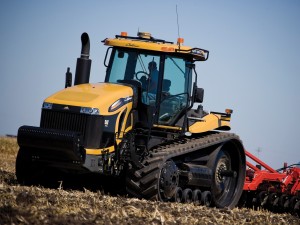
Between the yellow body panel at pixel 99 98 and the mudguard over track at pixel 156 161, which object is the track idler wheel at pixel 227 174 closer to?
the mudguard over track at pixel 156 161

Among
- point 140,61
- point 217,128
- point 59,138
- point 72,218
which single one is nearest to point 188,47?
point 140,61

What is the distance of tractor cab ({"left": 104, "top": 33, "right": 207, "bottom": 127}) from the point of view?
647 inches

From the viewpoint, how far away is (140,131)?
16.3 metres

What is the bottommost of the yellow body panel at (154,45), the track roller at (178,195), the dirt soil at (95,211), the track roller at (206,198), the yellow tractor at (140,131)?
the track roller at (206,198)

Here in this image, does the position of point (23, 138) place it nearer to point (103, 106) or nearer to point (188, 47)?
point (103, 106)

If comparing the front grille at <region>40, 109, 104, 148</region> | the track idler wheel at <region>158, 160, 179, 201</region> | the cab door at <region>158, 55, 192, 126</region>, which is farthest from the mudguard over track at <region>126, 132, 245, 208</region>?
the front grille at <region>40, 109, 104, 148</region>

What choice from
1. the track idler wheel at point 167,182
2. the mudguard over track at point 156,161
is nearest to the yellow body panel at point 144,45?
the mudguard over track at point 156,161

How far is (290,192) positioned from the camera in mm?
19297

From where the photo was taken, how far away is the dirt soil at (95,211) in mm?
11203

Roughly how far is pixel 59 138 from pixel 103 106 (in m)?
1.23

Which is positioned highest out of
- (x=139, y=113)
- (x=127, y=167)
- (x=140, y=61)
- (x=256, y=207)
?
(x=140, y=61)

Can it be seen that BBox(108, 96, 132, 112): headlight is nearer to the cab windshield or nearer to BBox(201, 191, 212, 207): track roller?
the cab windshield


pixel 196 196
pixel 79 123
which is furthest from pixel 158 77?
pixel 196 196

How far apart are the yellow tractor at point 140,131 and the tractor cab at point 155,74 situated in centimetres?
2
